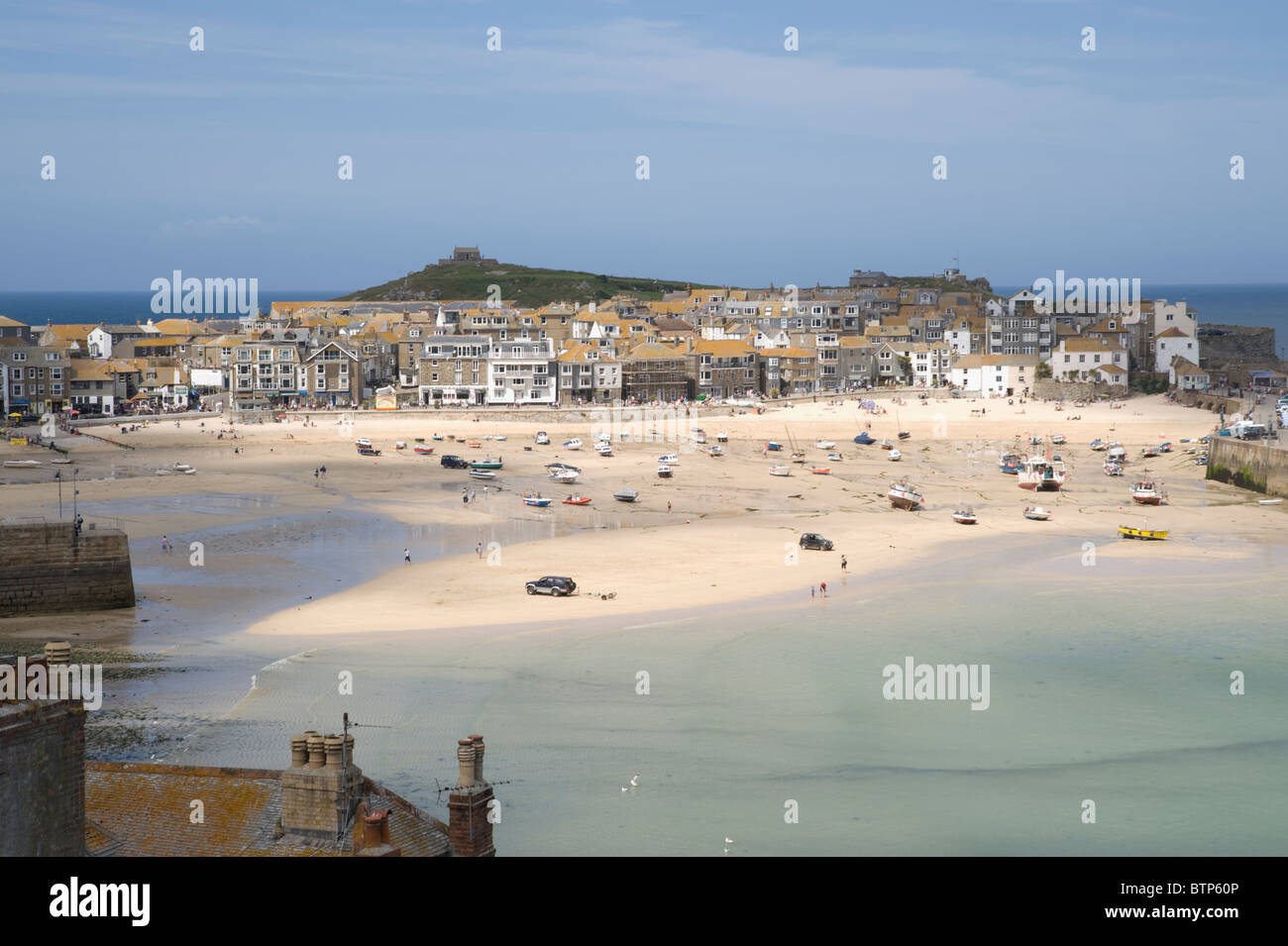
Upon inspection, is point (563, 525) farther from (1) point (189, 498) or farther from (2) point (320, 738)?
(2) point (320, 738)

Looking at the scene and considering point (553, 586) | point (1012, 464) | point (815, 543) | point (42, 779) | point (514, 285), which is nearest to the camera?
point (42, 779)

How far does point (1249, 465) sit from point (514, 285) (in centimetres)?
11420

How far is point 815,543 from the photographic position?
4131 centimetres

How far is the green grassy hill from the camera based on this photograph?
154m

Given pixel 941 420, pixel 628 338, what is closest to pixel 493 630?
pixel 941 420

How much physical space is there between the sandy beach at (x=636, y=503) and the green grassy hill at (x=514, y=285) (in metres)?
75.2

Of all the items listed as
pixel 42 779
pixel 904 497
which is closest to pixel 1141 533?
pixel 904 497

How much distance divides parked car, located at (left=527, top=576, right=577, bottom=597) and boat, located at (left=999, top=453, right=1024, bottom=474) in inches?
1187

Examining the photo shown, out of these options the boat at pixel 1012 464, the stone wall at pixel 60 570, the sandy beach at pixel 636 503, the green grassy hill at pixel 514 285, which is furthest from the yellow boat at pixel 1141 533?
the green grassy hill at pixel 514 285

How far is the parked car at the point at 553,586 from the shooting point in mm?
34031

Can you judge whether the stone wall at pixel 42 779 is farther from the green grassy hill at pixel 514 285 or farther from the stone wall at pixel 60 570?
the green grassy hill at pixel 514 285

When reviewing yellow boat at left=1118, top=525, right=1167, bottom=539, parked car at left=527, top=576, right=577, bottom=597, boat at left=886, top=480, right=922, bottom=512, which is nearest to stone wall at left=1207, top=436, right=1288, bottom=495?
yellow boat at left=1118, top=525, right=1167, bottom=539

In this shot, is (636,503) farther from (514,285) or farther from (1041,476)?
(514,285)

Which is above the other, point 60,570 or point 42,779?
point 42,779
